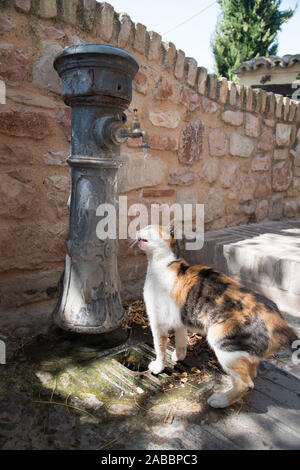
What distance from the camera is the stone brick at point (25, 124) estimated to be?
6.90 feet

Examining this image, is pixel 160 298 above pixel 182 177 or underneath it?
underneath

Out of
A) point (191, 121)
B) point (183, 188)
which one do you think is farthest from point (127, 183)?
point (191, 121)

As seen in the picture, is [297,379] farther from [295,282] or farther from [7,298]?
[7,298]

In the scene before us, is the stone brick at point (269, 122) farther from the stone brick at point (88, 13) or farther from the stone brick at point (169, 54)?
the stone brick at point (88, 13)

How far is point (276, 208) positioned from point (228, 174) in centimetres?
119

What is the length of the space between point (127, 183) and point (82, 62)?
4.06 ft

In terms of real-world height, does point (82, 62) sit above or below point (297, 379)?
above

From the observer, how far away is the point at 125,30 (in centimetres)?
252

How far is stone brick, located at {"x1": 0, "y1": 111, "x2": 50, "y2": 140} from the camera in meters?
2.10

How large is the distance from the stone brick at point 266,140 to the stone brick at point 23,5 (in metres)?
2.87

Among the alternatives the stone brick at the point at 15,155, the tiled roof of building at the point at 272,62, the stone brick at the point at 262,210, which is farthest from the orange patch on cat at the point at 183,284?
the tiled roof of building at the point at 272,62

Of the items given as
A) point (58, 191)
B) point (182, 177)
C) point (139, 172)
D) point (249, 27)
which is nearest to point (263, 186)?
point (182, 177)

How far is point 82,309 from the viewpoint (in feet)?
6.37

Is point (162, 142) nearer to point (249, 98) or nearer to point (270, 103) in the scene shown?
point (249, 98)
